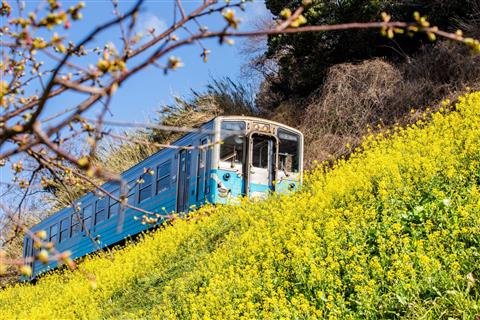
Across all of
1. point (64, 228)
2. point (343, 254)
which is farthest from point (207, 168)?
point (64, 228)

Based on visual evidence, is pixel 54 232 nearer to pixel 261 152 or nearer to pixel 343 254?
pixel 261 152

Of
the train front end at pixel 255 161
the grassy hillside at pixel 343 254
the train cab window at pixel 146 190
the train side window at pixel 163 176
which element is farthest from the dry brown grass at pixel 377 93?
the grassy hillside at pixel 343 254

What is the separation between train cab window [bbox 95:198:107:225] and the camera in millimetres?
16500

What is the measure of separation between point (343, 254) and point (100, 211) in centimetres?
1218

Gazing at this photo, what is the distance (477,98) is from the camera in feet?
32.0

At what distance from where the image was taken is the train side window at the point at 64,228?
1948 centimetres

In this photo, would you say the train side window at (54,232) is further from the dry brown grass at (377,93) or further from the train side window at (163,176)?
the dry brown grass at (377,93)

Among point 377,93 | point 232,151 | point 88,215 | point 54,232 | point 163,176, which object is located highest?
point 377,93

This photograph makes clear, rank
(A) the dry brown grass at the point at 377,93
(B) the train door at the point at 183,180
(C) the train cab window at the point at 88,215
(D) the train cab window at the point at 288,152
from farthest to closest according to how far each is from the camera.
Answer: (C) the train cab window at the point at 88,215 → (A) the dry brown grass at the point at 377,93 → (D) the train cab window at the point at 288,152 → (B) the train door at the point at 183,180

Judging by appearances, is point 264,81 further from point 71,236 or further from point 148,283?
point 148,283

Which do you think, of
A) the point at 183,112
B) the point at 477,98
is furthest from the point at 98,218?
the point at 477,98

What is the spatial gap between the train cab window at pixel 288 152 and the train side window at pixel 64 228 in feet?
30.8

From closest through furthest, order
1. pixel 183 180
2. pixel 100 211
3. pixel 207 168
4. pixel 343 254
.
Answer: pixel 343 254 < pixel 207 168 < pixel 183 180 < pixel 100 211

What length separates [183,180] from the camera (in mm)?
12797
